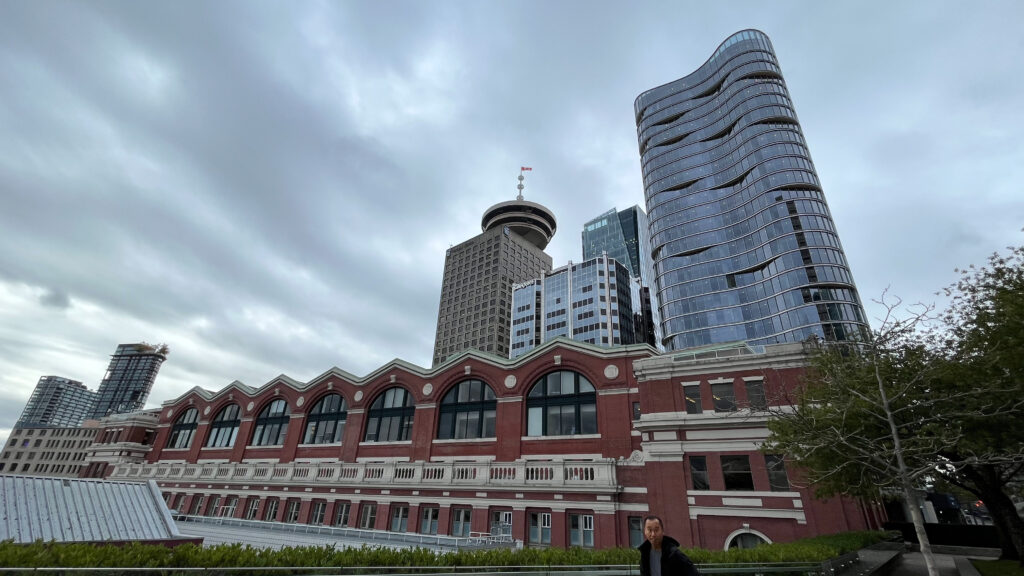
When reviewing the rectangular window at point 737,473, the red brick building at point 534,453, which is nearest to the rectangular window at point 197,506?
the red brick building at point 534,453

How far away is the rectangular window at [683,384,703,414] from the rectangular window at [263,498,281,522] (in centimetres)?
3455

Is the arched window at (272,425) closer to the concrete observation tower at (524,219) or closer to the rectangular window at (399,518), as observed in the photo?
the rectangular window at (399,518)

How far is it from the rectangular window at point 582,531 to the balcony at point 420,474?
182 centimetres

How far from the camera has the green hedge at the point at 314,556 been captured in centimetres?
732

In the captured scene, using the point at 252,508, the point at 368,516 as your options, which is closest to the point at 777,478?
the point at 368,516

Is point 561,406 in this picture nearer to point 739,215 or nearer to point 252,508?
point 252,508

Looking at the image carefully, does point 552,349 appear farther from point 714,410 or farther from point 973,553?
point 973,553

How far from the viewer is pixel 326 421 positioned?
42.3 meters

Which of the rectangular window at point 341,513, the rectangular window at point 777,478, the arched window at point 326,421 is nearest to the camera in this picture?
the rectangular window at point 777,478

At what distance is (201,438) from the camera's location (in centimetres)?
5078

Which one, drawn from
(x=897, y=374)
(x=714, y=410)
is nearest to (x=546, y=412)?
(x=714, y=410)

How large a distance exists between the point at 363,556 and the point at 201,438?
5294cm

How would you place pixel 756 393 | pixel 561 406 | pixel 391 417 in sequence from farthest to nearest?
1. pixel 391 417
2. pixel 561 406
3. pixel 756 393

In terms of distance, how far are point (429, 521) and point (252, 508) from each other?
65.5 ft
